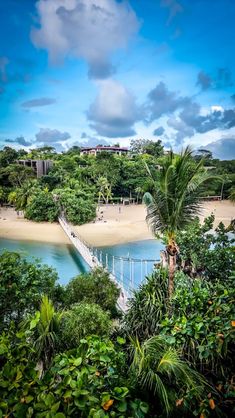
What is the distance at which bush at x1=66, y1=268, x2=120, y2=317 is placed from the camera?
7.83m

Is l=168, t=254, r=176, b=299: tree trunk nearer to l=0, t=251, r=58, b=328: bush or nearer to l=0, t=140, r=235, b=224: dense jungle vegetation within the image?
l=0, t=251, r=58, b=328: bush

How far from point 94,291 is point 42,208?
19.2 metres

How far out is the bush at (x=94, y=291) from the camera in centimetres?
783

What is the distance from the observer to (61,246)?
19281 mm

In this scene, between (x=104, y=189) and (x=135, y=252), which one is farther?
(x=104, y=189)

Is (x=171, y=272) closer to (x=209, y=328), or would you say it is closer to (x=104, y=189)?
(x=209, y=328)

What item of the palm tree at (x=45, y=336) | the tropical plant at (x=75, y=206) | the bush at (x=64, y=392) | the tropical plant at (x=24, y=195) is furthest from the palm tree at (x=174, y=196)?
the tropical plant at (x=24, y=195)

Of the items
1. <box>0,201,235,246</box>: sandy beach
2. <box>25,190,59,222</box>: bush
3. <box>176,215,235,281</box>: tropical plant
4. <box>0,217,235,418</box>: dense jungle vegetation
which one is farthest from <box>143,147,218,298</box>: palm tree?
<box>25,190,59,222</box>: bush

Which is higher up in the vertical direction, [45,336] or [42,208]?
[42,208]

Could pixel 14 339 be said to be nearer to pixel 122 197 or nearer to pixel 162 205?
pixel 162 205

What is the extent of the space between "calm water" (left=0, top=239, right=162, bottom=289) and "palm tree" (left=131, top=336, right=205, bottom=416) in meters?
10.3

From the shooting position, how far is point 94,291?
313 inches

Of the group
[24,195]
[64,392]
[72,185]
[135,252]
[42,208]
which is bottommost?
[135,252]

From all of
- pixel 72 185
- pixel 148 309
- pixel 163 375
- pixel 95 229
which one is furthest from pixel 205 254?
pixel 72 185
